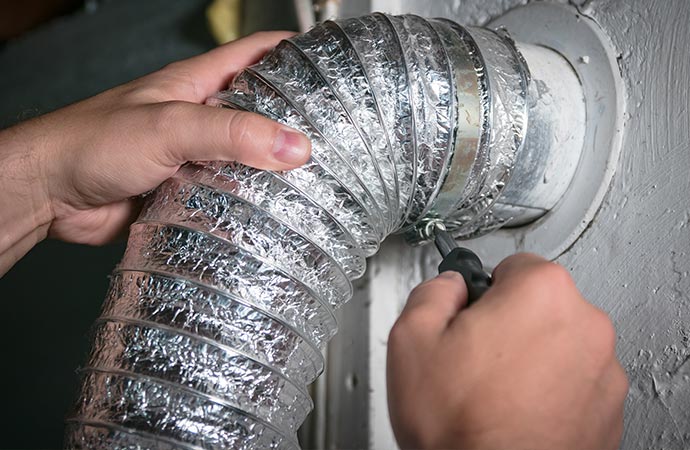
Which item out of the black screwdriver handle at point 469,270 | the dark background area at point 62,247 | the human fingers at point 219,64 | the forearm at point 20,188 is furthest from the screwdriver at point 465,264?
the dark background area at point 62,247

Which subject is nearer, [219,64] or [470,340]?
[470,340]

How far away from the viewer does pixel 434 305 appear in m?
0.50

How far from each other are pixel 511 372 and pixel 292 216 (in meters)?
0.22

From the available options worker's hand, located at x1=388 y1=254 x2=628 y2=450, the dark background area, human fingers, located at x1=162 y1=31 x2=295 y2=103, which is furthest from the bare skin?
the dark background area

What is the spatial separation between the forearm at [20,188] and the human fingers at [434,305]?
449 mm

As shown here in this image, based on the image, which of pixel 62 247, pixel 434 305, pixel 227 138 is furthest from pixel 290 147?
pixel 62 247

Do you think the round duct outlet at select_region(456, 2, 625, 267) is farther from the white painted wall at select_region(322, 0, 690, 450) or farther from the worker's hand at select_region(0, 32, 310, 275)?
the worker's hand at select_region(0, 32, 310, 275)

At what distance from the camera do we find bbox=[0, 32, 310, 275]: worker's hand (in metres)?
0.54

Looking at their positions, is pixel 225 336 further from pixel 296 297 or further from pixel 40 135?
pixel 40 135

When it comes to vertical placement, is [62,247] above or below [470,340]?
below

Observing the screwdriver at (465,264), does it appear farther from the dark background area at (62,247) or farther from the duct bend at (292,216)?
the dark background area at (62,247)

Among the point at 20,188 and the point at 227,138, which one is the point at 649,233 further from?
the point at 20,188

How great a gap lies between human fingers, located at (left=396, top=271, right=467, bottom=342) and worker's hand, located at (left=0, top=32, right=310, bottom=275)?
154 mm

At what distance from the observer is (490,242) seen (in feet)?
2.53
